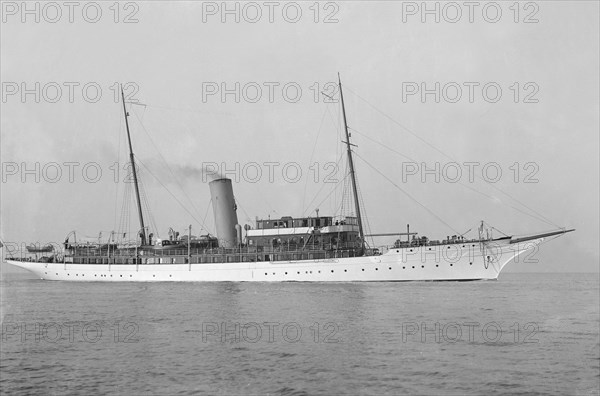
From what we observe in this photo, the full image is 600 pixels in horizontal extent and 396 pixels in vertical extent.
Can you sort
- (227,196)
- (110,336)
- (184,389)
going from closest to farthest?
(184,389) < (110,336) < (227,196)

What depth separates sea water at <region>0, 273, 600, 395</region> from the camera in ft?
52.6

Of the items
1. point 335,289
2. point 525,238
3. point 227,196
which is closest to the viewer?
point 335,289

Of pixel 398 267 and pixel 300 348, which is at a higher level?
pixel 398 267

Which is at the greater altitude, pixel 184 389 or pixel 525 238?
pixel 525 238

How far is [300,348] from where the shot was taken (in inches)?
826

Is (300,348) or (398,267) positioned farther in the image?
(398,267)

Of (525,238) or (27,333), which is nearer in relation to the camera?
(27,333)

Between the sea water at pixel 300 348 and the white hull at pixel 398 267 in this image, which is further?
the white hull at pixel 398 267

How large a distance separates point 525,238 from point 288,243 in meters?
22.4

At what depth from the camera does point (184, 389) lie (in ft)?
50.6

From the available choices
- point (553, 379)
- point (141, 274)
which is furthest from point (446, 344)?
point (141, 274)

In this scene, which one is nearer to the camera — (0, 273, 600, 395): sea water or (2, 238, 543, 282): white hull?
(0, 273, 600, 395): sea water

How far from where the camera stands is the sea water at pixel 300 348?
52.6 feet

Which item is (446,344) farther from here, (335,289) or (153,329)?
(335,289)
